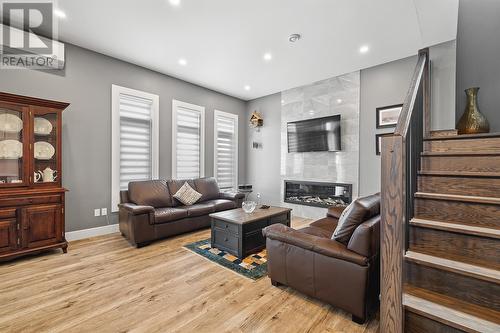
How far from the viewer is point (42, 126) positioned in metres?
3.05

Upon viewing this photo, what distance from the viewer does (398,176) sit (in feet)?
4.34

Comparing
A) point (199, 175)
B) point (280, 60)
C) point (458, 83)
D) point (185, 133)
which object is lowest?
point (199, 175)

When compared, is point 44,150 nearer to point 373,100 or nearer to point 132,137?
point 132,137

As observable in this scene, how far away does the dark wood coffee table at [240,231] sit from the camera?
291 cm

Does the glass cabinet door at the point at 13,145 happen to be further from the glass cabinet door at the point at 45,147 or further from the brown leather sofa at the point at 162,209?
the brown leather sofa at the point at 162,209

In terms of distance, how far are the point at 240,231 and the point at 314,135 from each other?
118 inches

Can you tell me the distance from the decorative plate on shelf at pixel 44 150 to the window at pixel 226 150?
316 centimetres

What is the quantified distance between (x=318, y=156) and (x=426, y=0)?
3080 mm

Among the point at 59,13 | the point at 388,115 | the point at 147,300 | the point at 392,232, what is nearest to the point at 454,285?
the point at 392,232

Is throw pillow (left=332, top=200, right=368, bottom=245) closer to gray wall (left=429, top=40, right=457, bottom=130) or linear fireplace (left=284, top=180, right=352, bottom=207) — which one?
gray wall (left=429, top=40, right=457, bottom=130)

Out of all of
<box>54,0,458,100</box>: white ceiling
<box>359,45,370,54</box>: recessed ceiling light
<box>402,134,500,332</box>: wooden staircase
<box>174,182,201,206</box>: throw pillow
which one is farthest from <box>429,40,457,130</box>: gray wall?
<box>174,182,201,206</box>: throw pillow

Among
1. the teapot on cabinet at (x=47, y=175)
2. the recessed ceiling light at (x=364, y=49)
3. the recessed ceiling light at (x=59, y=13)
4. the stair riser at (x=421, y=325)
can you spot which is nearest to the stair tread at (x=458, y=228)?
the stair riser at (x=421, y=325)

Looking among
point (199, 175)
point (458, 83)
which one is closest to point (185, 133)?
point (199, 175)

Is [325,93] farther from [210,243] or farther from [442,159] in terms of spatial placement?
[210,243]
